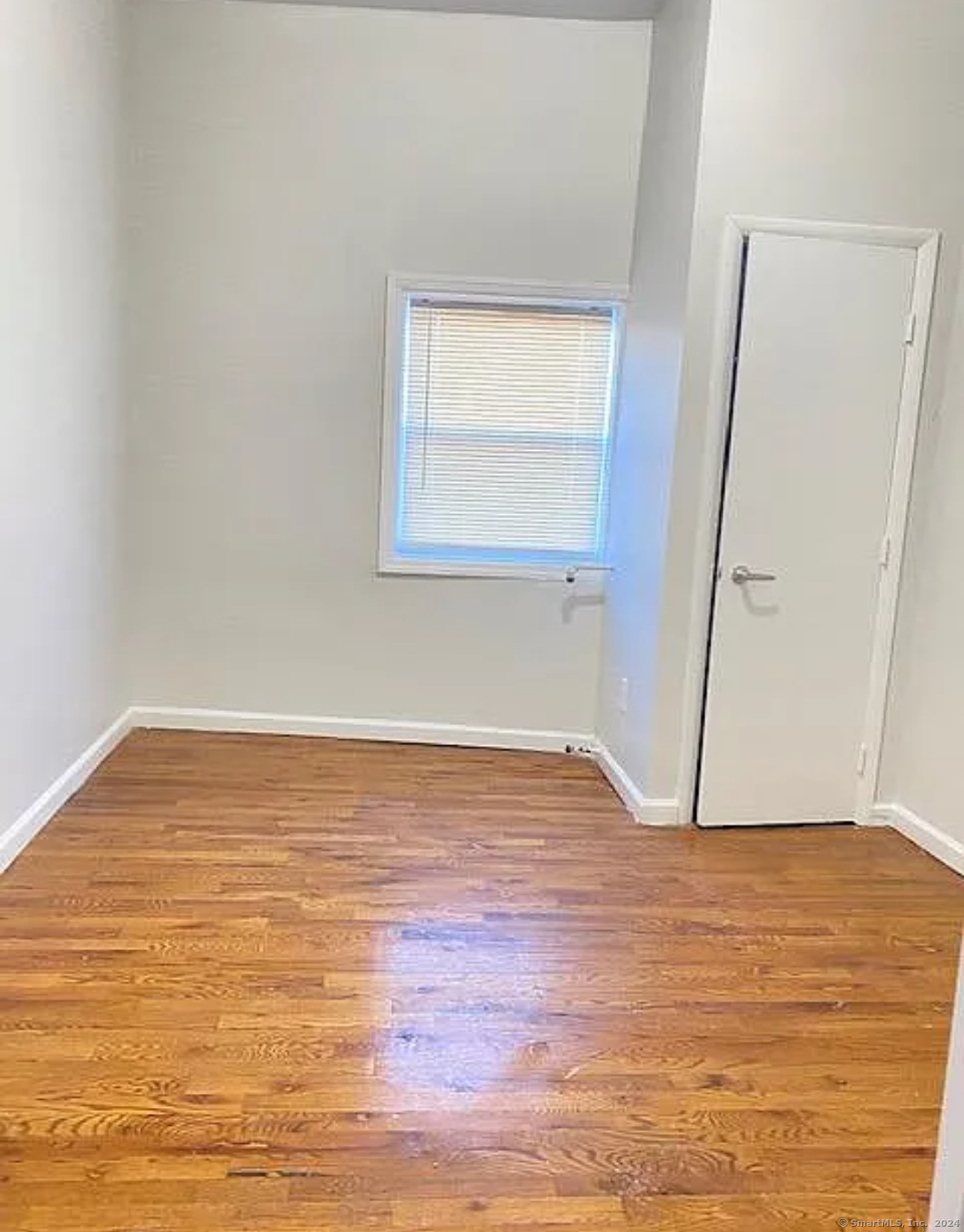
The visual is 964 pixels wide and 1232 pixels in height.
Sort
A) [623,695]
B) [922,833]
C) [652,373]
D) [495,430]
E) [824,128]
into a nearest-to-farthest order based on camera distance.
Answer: [824,128] → [922,833] → [652,373] → [623,695] → [495,430]

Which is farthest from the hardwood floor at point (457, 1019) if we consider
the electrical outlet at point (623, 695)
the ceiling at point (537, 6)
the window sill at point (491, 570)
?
the ceiling at point (537, 6)

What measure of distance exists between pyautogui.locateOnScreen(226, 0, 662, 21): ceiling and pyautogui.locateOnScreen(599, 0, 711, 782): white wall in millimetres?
106

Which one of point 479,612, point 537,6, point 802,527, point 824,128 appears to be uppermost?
point 537,6

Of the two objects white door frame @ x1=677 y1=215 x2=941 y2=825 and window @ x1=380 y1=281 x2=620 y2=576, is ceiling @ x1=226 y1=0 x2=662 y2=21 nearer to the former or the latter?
window @ x1=380 y1=281 x2=620 y2=576

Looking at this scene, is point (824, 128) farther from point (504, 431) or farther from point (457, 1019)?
point (457, 1019)

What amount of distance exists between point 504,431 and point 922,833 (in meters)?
2.25

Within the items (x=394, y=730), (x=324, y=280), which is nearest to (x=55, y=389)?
(x=324, y=280)

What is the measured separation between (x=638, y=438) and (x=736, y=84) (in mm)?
1248

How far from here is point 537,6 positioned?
3963 millimetres

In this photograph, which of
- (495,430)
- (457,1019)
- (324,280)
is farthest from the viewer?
(495,430)

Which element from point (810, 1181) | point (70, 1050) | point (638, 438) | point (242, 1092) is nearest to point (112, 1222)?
point (242, 1092)

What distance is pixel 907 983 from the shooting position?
2.69 metres

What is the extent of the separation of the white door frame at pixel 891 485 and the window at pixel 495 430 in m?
0.85

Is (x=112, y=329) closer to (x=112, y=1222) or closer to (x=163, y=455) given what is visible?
(x=163, y=455)
